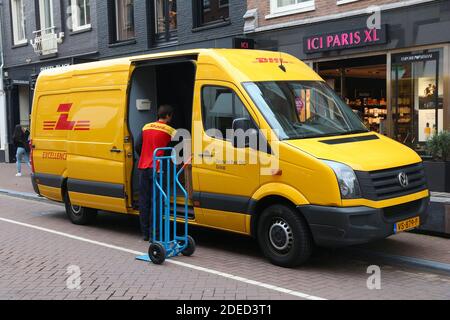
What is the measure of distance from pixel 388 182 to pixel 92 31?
15540mm

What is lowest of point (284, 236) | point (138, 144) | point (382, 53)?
point (284, 236)

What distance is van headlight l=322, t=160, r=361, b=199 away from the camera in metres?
6.05

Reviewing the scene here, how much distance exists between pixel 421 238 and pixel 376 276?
1.91 m

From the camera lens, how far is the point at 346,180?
607 centimetres

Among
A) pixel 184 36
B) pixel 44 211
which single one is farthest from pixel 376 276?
pixel 184 36

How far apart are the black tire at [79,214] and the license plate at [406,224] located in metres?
5.53

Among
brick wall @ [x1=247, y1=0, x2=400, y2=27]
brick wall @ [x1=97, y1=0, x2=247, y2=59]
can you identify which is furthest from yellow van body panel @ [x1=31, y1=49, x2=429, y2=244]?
brick wall @ [x1=97, y1=0, x2=247, y2=59]

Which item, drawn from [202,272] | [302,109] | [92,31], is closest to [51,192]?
[202,272]

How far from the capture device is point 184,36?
52.7ft

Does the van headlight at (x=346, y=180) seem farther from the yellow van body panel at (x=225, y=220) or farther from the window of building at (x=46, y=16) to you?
the window of building at (x=46, y=16)

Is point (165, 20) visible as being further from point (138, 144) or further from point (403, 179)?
point (403, 179)

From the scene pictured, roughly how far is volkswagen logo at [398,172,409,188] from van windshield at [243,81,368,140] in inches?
38.8

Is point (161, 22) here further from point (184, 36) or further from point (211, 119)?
point (211, 119)

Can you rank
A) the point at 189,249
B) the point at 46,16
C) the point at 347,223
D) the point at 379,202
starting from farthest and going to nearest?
the point at 46,16, the point at 189,249, the point at 379,202, the point at 347,223
